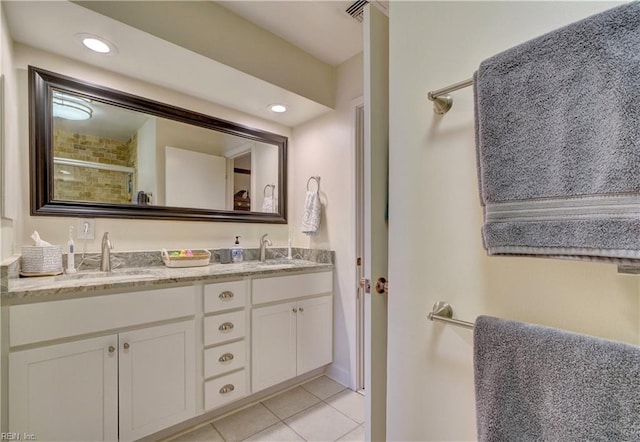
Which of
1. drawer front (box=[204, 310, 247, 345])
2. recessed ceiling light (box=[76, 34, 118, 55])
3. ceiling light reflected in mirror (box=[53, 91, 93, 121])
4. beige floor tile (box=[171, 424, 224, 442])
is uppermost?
recessed ceiling light (box=[76, 34, 118, 55])

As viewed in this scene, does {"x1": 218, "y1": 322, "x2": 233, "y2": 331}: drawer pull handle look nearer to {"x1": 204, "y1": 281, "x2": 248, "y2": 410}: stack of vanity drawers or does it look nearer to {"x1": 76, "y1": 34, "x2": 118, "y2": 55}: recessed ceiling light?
{"x1": 204, "y1": 281, "x2": 248, "y2": 410}: stack of vanity drawers

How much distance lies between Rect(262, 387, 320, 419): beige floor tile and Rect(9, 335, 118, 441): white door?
0.86 metres

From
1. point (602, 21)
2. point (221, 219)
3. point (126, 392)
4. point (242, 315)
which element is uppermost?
point (602, 21)

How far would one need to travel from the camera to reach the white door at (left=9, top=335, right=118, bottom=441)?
44.8 inches

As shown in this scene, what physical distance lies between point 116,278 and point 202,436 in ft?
3.26

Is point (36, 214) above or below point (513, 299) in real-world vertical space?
A: above

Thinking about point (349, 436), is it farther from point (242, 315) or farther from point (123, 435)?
point (123, 435)

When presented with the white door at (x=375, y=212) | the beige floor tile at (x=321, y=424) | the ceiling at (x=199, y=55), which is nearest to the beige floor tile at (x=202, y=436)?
the beige floor tile at (x=321, y=424)

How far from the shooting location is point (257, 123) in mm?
2436

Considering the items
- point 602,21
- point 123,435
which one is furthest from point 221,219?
point 602,21

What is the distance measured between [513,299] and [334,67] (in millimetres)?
2193

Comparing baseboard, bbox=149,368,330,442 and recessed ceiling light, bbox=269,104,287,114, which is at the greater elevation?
recessed ceiling light, bbox=269,104,287,114

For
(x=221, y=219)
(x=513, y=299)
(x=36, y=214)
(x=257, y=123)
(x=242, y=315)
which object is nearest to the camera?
(x=513, y=299)

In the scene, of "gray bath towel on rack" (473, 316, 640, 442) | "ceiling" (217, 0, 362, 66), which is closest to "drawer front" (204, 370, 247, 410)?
"gray bath towel on rack" (473, 316, 640, 442)
